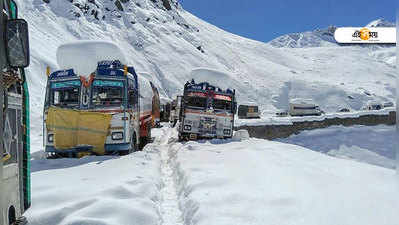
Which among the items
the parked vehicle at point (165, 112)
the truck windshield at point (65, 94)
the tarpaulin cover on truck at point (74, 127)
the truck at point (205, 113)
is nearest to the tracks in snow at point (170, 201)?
the tarpaulin cover on truck at point (74, 127)

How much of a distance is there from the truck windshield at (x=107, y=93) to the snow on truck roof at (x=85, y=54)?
1.74 ft

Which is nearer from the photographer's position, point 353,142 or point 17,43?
point 17,43

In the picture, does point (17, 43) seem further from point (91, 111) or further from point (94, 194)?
point (91, 111)

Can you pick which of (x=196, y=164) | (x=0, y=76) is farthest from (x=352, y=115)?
(x=0, y=76)

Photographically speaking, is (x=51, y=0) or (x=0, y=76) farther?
(x=51, y=0)

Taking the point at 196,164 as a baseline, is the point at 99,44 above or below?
above

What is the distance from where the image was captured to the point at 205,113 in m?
17.5

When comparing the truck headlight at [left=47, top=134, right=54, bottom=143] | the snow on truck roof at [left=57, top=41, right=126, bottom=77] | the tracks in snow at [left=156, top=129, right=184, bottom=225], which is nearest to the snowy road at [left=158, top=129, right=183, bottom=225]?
the tracks in snow at [left=156, top=129, right=184, bottom=225]

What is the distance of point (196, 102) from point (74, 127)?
27.1 ft

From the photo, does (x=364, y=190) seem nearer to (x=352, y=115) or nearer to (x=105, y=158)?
(x=105, y=158)

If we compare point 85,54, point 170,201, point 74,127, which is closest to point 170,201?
point 170,201

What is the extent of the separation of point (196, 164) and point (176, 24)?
114 metres

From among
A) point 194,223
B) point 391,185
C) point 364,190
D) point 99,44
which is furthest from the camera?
point 99,44

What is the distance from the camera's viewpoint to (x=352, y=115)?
40469 millimetres
